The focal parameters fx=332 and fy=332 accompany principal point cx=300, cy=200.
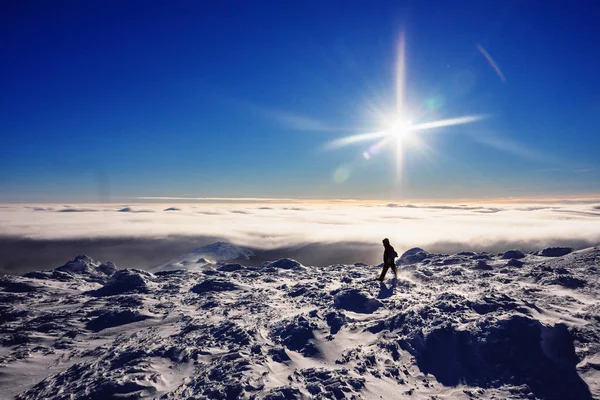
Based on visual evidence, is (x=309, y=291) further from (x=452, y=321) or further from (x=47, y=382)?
(x=47, y=382)

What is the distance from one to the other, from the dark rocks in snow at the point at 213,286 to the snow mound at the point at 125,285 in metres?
5.64

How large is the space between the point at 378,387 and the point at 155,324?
18.9 m

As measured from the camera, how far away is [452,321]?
64.3 ft

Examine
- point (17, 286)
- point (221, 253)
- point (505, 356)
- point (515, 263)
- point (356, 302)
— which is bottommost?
point (221, 253)

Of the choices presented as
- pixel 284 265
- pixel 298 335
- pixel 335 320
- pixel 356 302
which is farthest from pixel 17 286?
pixel 356 302

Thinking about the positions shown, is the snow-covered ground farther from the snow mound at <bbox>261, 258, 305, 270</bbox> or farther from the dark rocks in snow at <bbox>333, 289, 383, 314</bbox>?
the snow mound at <bbox>261, 258, 305, 270</bbox>

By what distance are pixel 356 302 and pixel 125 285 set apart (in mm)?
28222

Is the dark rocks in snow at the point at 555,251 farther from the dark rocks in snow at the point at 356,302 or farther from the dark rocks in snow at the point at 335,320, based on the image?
the dark rocks in snow at the point at 335,320

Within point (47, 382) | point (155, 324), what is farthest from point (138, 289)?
point (47, 382)

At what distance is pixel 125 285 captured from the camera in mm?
38688

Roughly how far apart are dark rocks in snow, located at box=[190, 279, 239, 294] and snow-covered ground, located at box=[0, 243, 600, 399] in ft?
6.63

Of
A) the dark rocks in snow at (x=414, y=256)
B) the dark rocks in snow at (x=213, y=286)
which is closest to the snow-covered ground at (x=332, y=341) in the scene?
the dark rocks in snow at (x=213, y=286)

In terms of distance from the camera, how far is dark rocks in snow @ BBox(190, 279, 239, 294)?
117 feet

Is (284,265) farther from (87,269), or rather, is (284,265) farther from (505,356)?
(87,269)
